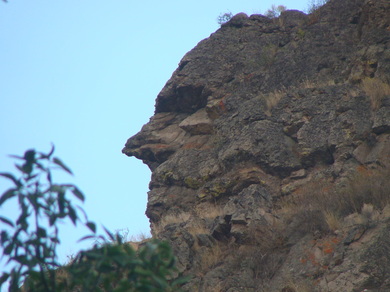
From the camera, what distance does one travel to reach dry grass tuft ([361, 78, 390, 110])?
46.4 feet

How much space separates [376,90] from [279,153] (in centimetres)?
269

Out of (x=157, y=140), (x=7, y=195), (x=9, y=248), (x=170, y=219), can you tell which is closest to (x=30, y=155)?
(x=7, y=195)

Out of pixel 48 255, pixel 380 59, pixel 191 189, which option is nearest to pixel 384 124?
pixel 380 59

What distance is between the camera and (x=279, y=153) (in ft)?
47.5

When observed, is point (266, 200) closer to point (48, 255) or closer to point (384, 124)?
point (384, 124)

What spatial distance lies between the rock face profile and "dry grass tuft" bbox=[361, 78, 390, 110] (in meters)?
0.03

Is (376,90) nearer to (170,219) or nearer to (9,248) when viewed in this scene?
(170,219)

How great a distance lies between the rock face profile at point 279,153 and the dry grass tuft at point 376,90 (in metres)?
0.03

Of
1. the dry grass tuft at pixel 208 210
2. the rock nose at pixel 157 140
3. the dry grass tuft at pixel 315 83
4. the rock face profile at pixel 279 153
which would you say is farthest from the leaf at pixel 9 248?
the rock nose at pixel 157 140

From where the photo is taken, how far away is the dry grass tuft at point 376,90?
14.1 m

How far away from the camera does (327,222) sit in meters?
11.1

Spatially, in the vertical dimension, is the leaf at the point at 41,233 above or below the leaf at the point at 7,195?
below

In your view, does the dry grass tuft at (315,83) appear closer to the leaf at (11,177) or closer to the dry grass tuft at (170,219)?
the dry grass tuft at (170,219)

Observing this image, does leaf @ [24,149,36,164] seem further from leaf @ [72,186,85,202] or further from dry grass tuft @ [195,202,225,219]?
dry grass tuft @ [195,202,225,219]
